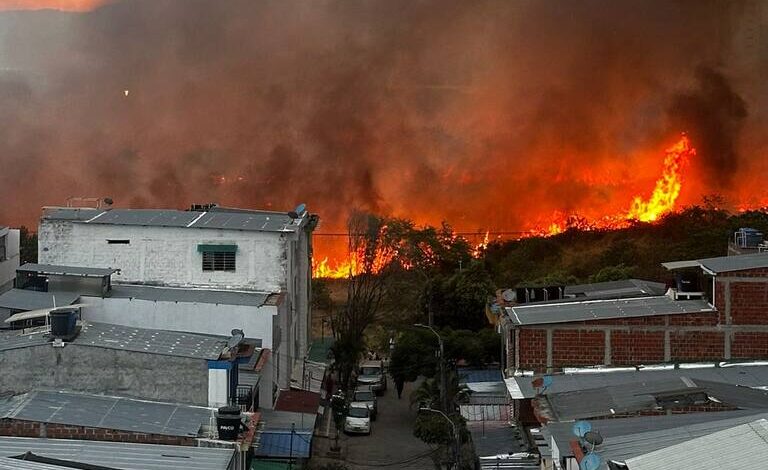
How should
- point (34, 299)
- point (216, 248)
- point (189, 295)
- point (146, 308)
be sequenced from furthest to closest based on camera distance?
point (216, 248)
point (189, 295)
point (146, 308)
point (34, 299)

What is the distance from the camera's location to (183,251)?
99.9ft

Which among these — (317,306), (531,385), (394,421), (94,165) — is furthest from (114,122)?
(531,385)

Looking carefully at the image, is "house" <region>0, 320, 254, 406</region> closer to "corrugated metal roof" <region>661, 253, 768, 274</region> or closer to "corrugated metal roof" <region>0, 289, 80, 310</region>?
"corrugated metal roof" <region>0, 289, 80, 310</region>

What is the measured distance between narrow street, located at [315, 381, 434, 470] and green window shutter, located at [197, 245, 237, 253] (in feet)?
16.5

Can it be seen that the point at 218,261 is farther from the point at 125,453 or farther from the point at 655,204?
the point at 655,204

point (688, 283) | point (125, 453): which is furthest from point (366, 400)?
point (125, 453)

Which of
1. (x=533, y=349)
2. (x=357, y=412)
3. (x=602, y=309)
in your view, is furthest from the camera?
(x=357, y=412)

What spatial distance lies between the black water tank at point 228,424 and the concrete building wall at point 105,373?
204cm

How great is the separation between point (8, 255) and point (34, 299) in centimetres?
990

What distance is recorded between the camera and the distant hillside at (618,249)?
42312mm

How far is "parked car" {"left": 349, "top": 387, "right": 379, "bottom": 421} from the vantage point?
3344 centimetres

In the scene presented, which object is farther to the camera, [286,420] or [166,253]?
[166,253]

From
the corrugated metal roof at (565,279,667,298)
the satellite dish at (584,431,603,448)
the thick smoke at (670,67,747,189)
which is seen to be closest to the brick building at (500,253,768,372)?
the corrugated metal roof at (565,279,667,298)

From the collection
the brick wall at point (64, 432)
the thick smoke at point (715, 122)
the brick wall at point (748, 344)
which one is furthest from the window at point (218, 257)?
the thick smoke at point (715, 122)
